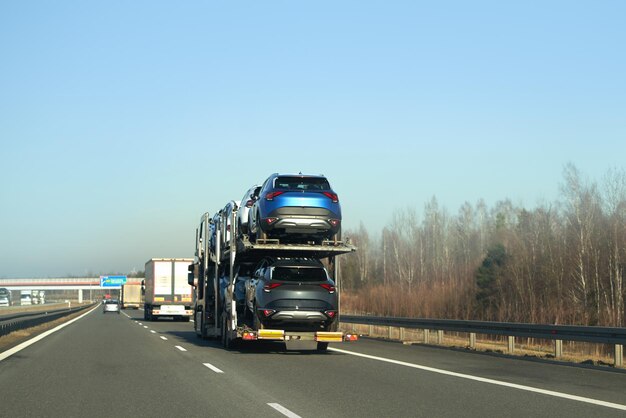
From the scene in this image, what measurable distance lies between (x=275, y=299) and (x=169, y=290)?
3077cm

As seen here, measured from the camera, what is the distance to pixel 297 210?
1831 cm

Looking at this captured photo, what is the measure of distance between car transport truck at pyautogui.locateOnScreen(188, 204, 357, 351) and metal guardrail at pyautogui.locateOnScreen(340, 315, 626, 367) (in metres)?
3.60

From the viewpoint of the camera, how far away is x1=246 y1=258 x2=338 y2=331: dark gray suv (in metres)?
17.7

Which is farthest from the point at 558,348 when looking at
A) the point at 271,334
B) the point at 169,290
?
the point at 169,290

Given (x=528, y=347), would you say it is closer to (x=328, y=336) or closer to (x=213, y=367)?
(x=328, y=336)

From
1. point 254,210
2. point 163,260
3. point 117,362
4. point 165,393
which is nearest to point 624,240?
point 163,260

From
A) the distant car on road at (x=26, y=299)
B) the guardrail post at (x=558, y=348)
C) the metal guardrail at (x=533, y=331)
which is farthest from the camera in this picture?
the distant car on road at (x=26, y=299)

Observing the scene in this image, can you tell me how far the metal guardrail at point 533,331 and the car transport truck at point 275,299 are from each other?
3595mm

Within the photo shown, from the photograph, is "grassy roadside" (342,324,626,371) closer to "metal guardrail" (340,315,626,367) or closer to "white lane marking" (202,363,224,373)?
"metal guardrail" (340,315,626,367)

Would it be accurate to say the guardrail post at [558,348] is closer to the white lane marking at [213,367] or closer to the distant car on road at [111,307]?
the white lane marking at [213,367]

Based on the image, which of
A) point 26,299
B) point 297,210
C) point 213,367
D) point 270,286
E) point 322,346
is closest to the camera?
point 213,367

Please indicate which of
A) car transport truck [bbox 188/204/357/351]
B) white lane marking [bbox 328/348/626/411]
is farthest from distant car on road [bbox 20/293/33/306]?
white lane marking [bbox 328/348/626/411]

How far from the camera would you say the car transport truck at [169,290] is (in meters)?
47.4

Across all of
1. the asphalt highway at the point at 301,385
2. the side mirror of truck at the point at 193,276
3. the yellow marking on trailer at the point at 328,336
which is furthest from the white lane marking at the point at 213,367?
the side mirror of truck at the point at 193,276
